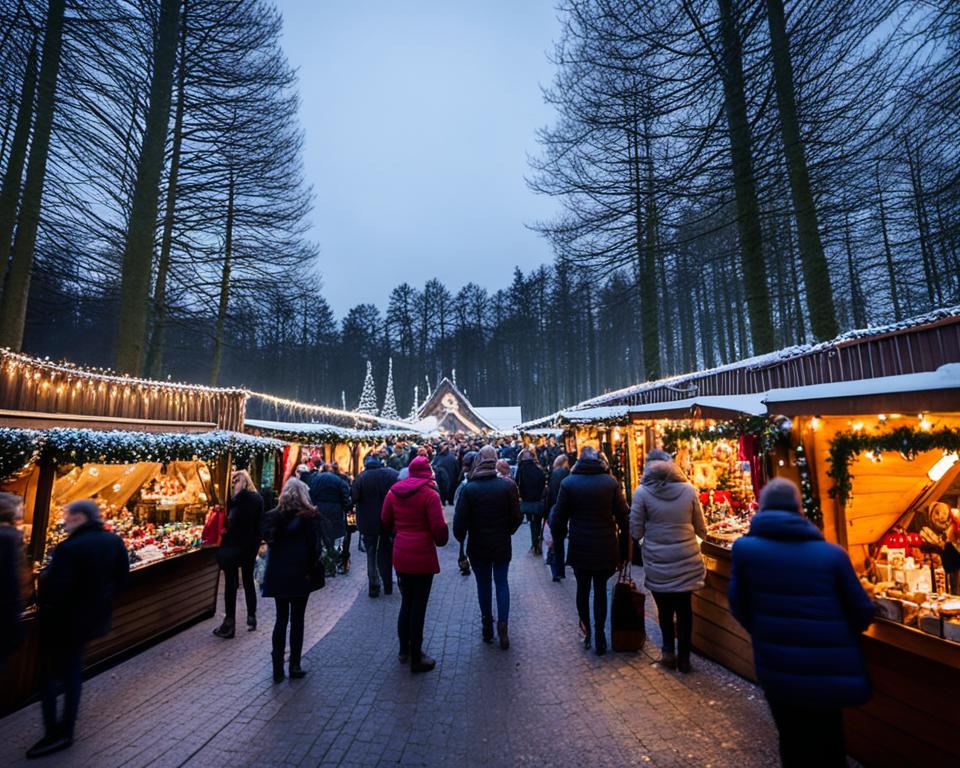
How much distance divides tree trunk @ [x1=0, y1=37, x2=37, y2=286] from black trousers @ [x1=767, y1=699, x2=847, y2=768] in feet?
39.8

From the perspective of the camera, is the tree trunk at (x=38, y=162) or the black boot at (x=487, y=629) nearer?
the black boot at (x=487, y=629)

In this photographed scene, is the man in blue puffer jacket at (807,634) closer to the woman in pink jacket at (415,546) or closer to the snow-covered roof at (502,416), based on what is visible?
the woman in pink jacket at (415,546)

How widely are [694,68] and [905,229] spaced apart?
9.59 metres

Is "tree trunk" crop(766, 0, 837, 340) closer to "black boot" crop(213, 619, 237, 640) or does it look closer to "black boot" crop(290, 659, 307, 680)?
"black boot" crop(290, 659, 307, 680)

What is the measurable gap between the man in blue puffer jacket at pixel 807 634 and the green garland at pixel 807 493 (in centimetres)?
Answer: 175

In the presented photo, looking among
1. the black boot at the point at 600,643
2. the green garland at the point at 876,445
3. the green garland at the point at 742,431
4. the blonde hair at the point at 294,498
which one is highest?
the green garland at the point at 742,431

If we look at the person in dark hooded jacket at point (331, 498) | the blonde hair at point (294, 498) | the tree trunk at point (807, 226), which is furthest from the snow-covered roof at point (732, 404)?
the person in dark hooded jacket at point (331, 498)

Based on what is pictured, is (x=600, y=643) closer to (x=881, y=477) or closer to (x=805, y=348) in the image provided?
(x=881, y=477)

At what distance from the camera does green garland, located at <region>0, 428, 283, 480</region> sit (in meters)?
4.15

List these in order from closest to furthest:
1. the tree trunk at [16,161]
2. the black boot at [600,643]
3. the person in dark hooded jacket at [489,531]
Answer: the black boot at [600,643] → the person in dark hooded jacket at [489,531] → the tree trunk at [16,161]

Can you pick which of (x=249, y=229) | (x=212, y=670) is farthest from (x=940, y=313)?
(x=249, y=229)

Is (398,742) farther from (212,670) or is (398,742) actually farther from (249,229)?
(249,229)

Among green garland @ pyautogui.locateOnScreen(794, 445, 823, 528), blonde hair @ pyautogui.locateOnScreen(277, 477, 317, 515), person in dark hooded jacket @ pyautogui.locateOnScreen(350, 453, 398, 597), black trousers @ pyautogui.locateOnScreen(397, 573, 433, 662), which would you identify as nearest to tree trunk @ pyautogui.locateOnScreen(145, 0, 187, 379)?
person in dark hooded jacket @ pyautogui.locateOnScreen(350, 453, 398, 597)

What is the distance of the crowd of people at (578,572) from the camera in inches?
87.7
